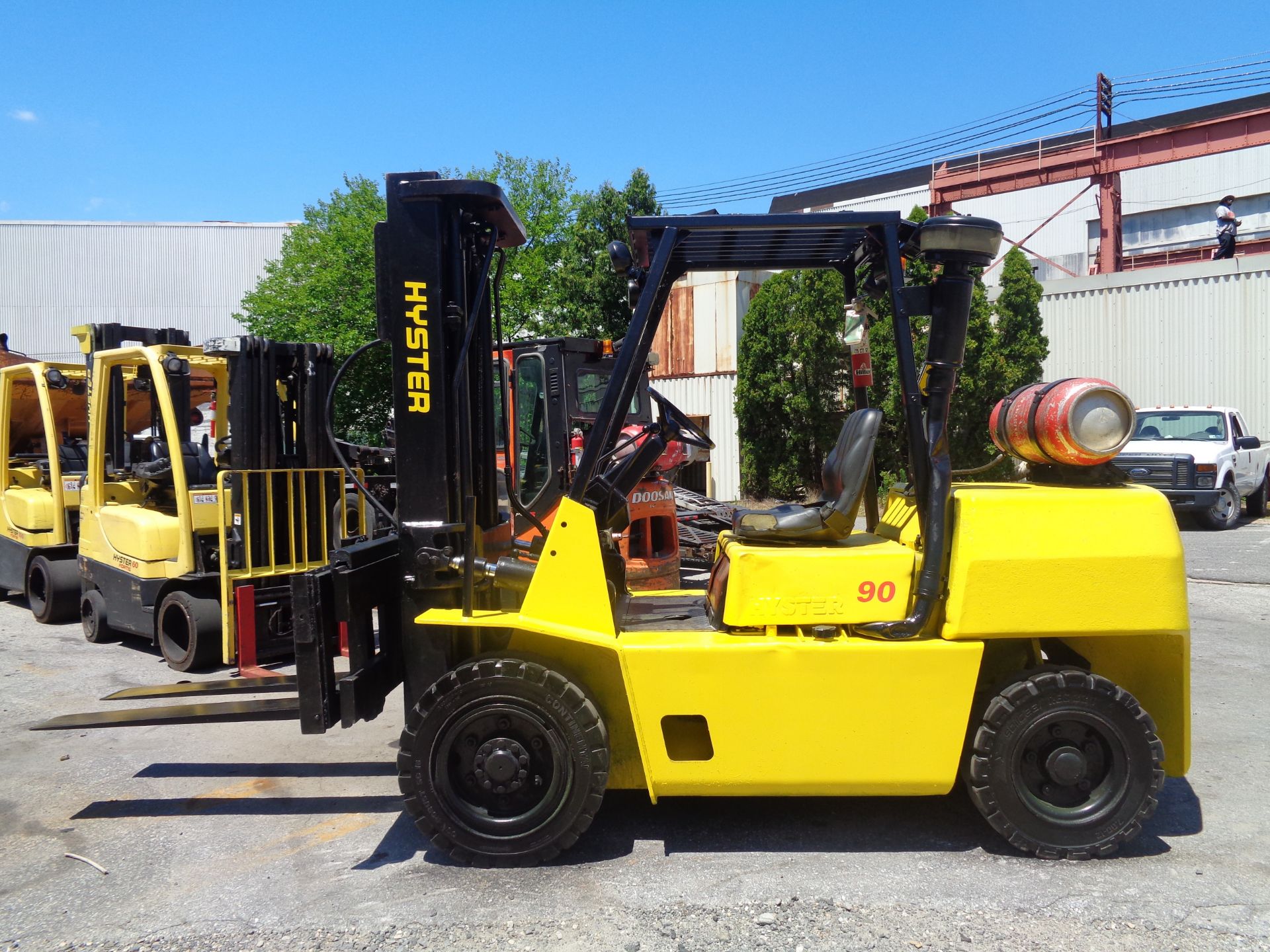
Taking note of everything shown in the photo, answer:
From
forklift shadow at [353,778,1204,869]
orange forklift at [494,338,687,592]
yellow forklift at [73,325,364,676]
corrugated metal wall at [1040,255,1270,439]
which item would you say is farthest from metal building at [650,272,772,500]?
forklift shadow at [353,778,1204,869]

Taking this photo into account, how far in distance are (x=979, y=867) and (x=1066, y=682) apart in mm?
828

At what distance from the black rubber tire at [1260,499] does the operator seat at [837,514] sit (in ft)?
51.8

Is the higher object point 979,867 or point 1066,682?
point 1066,682

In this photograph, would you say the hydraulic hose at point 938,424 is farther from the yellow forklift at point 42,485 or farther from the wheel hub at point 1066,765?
the yellow forklift at point 42,485

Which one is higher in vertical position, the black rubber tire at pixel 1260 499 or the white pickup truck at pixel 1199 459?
the white pickup truck at pixel 1199 459

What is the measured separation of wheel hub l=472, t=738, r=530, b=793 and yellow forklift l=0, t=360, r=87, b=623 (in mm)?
7325

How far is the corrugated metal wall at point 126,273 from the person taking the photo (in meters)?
35.6

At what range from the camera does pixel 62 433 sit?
1088 centimetres

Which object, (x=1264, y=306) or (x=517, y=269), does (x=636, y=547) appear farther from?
(x=517, y=269)

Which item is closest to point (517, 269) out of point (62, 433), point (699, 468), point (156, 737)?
point (699, 468)

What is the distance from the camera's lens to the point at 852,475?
3.98 metres

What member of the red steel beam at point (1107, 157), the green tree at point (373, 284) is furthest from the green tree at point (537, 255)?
→ the red steel beam at point (1107, 157)

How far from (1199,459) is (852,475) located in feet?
43.6

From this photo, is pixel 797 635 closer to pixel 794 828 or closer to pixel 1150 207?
pixel 794 828
